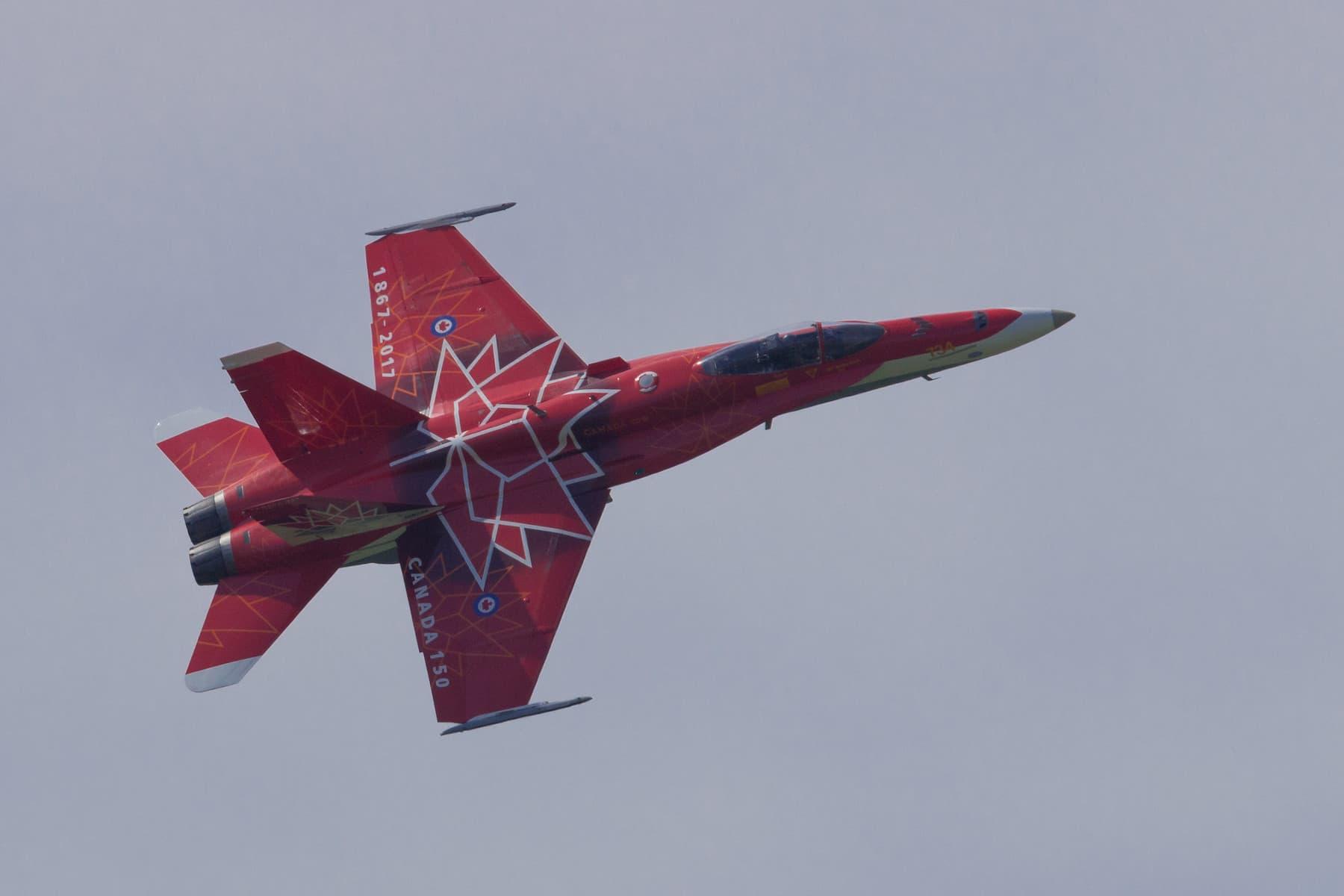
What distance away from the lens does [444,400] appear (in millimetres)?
45938

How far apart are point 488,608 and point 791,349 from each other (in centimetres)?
860

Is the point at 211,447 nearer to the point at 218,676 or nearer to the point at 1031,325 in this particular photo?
the point at 218,676

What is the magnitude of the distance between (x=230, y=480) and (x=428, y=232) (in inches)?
287

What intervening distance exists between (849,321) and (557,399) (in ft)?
21.8

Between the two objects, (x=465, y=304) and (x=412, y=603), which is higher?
(x=465, y=304)

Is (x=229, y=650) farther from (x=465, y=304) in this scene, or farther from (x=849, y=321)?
(x=849, y=321)

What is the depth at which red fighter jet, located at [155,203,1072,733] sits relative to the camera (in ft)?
145

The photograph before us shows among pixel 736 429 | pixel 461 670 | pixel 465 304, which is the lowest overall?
pixel 461 670

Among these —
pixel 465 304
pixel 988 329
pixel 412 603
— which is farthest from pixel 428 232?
pixel 988 329

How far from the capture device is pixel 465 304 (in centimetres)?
4712

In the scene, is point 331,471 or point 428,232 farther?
point 428,232

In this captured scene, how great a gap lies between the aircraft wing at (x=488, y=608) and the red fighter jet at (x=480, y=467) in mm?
35

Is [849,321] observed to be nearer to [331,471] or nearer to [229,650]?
[331,471]

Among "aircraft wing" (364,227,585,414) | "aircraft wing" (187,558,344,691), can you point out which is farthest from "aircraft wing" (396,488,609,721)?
"aircraft wing" (364,227,585,414)
